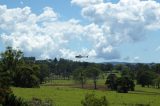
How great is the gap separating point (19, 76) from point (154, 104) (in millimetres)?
43717

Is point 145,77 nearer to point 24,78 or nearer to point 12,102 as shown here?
point 24,78

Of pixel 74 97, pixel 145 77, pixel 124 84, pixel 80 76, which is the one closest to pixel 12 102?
pixel 74 97

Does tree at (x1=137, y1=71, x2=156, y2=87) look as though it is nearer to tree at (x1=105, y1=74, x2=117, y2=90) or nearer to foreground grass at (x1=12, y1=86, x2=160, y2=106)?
tree at (x1=105, y1=74, x2=117, y2=90)

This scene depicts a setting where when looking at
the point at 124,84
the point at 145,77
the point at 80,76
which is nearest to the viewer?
the point at 124,84

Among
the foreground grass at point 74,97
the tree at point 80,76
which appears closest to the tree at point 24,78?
the foreground grass at point 74,97

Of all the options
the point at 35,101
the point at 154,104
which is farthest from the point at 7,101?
the point at 154,104

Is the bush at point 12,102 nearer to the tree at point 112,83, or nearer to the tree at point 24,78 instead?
the tree at point 24,78

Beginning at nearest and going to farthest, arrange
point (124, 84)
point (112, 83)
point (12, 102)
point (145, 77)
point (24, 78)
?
point (12, 102) → point (24, 78) → point (124, 84) → point (112, 83) → point (145, 77)

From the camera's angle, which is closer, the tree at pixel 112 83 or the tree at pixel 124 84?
the tree at pixel 124 84

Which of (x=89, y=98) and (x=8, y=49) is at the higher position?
(x=8, y=49)

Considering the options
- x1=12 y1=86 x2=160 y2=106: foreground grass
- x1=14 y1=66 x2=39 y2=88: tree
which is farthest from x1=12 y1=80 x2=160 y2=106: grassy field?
x1=14 y1=66 x2=39 y2=88: tree

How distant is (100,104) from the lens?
4200cm

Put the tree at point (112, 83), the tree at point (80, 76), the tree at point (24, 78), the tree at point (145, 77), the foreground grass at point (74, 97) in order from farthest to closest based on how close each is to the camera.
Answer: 1. the tree at point (80, 76)
2. the tree at point (145, 77)
3. the tree at point (112, 83)
4. the tree at point (24, 78)
5. the foreground grass at point (74, 97)

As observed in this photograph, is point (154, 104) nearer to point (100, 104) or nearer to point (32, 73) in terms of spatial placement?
point (100, 104)
